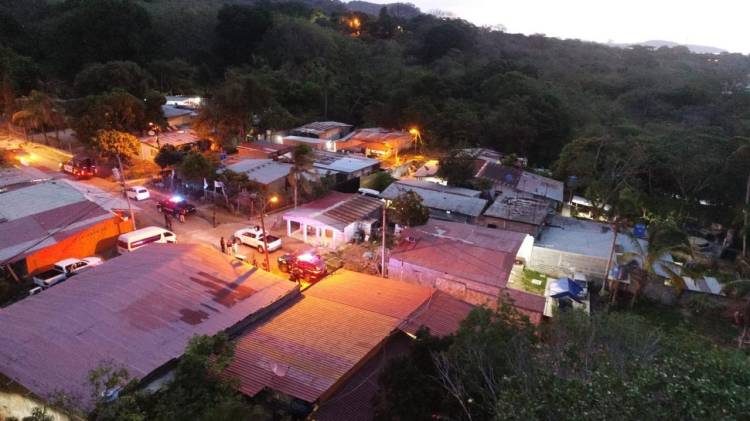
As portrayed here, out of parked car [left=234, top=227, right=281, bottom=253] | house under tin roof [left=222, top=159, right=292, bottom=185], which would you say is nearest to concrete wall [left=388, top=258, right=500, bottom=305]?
parked car [left=234, top=227, right=281, bottom=253]

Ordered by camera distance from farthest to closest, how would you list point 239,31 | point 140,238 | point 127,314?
point 239,31
point 140,238
point 127,314

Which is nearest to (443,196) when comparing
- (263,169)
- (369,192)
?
(369,192)

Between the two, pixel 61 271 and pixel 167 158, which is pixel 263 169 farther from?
pixel 61 271

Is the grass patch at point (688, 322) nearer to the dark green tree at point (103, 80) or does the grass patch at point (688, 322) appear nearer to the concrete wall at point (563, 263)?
the concrete wall at point (563, 263)

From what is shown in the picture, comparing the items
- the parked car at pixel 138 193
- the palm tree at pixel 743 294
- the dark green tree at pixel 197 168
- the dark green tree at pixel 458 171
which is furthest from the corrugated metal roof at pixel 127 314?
the dark green tree at pixel 458 171

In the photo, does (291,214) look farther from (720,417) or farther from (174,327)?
(720,417)
